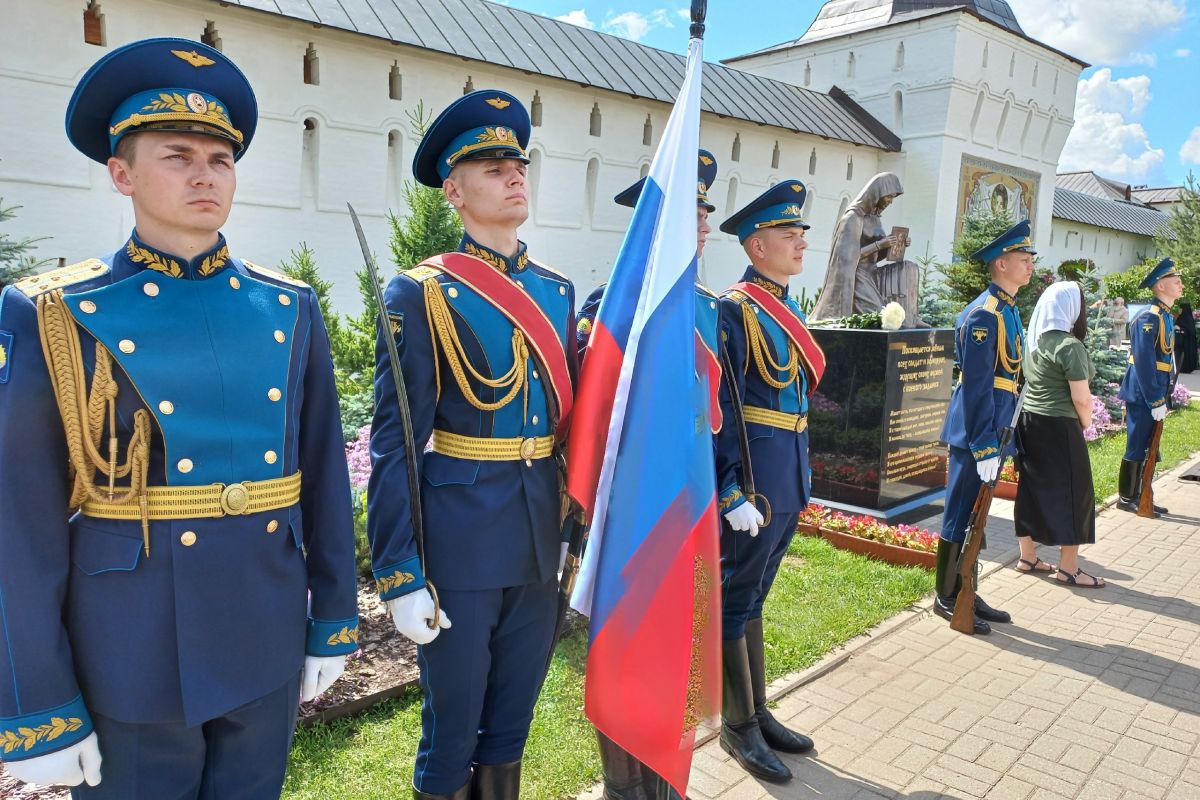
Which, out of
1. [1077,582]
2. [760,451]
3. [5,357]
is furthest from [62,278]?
[1077,582]

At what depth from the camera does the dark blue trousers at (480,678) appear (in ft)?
6.82

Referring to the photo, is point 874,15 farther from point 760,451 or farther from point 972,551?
point 760,451

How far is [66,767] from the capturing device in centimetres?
142

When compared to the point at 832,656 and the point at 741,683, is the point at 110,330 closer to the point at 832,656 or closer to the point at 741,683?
the point at 741,683

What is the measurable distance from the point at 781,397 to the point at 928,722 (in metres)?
1.52

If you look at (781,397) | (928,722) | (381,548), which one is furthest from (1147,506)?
(381,548)

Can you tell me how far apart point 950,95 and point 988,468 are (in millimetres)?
23684

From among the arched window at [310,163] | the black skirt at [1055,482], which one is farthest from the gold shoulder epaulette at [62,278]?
the arched window at [310,163]

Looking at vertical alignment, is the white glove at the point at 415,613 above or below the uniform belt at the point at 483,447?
below

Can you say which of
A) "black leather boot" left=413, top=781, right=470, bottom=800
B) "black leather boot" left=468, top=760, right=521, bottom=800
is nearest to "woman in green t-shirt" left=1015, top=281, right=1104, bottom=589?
"black leather boot" left=468, top=760, right=521, bottom=800

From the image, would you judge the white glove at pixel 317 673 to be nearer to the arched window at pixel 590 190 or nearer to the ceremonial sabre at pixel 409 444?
the ceremonial sabre at pixel 409 444

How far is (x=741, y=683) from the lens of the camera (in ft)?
9.82

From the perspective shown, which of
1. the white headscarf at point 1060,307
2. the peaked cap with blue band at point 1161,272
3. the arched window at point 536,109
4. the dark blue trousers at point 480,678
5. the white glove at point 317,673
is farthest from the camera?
the arched window at point 536,109

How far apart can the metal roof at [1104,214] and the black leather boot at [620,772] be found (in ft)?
119
